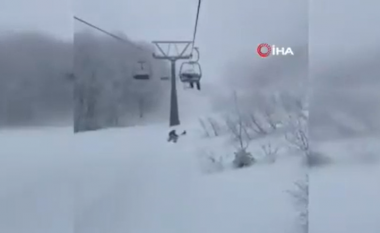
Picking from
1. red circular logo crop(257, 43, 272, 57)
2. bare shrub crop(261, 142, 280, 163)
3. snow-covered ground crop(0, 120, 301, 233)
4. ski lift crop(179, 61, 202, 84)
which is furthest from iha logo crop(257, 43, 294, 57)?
snow-covered ground crop(0, 120, 301, 233)

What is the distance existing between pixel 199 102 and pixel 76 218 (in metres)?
0.86

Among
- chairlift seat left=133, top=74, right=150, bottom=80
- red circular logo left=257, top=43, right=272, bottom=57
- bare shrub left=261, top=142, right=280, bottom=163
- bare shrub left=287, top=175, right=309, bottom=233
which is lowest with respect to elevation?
bare shrub left=287, top=175, right=309, bottom=233

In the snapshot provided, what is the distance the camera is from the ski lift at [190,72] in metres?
2.77

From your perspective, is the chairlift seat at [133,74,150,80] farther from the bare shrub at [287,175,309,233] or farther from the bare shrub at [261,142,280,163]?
the bare shrub at [287,175,309,233]

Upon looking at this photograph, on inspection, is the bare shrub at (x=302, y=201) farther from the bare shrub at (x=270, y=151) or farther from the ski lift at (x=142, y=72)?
the ski lift at (x=142, y=72)

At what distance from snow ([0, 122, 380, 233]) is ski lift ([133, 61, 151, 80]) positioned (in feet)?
0.86

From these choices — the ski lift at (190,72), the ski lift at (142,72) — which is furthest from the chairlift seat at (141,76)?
the ski lift at (190,72)

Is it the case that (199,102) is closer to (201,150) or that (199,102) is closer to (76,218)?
(201,150)

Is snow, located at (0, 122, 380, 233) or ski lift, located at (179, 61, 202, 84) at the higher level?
ski lift, located at (179, 61, 202, 84)

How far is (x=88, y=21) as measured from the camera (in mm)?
2721

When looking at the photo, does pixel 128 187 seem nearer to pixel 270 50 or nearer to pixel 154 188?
pixel 154 188

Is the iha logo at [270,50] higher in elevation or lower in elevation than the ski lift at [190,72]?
higher

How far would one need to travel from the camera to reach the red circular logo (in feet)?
9.17

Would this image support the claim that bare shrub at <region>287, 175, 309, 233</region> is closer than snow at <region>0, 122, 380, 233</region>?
No
